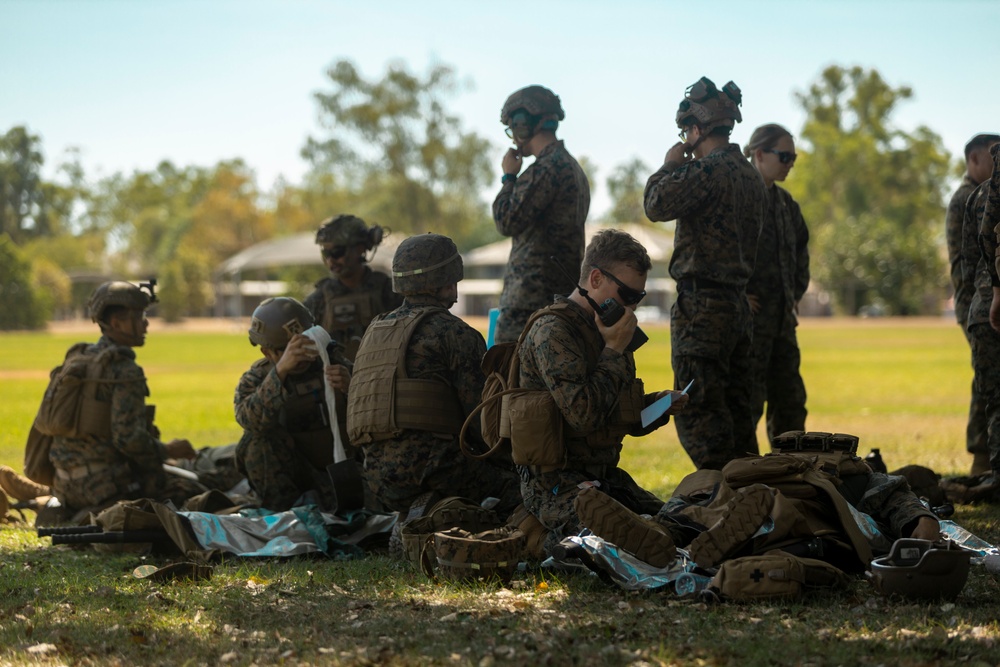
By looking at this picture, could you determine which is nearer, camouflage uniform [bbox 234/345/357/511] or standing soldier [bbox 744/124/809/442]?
Answer: camouflage uniform [bbox 234/345/357/511]

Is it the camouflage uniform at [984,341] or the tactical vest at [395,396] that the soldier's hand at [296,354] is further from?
the camouflage uniform at [984,341]

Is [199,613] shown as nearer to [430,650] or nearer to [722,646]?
[430,650]

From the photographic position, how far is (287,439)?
8445mm

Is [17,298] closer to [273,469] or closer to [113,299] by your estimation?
[113,299]

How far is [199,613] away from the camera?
18.9ft

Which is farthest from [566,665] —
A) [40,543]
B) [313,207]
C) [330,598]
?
[313,207]

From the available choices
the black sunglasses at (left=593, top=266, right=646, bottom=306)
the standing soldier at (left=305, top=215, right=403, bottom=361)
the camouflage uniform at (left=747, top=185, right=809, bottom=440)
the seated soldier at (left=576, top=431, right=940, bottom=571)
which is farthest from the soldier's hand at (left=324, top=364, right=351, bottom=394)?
the camouflage uniform at (left=747, top=185, right=809, bottom=440)

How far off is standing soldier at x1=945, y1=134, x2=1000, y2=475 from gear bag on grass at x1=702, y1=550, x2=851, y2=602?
13.5 ft

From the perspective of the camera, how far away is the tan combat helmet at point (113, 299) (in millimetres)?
8805

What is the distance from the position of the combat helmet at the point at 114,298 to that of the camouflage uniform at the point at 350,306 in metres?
1.53

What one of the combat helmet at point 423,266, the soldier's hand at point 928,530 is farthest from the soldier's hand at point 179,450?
the soldier's hand at point 928,530

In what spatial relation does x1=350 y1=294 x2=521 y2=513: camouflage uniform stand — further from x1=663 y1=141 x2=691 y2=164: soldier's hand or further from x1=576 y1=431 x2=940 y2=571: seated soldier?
x1=663 y1=141 x2=691 y2=164: soldier's hand

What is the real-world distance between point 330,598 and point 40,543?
3250 mm

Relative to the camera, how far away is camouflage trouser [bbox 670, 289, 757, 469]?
805 cm
